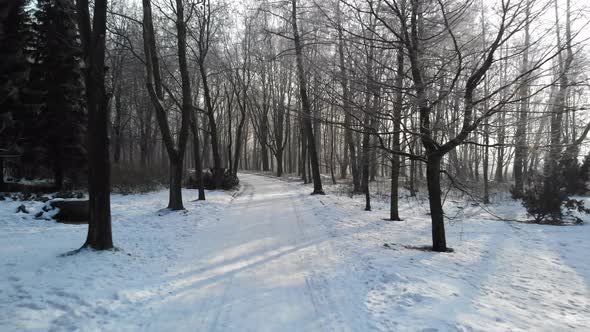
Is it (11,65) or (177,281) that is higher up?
(11,65)

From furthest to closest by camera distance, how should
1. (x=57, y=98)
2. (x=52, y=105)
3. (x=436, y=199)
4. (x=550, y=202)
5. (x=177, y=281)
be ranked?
(x=57, y=98) < (x=52, y=105) < (x=550, y=202) < (x=436, y=199) < (x=177, y=281)

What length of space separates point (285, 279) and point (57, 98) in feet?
51.3

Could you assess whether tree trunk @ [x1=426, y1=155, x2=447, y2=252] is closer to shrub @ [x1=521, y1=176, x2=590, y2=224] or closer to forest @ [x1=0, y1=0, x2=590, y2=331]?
forest @ [x1=0, y1=0, x2=590, y2=331]

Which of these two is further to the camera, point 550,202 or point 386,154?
point 550,202

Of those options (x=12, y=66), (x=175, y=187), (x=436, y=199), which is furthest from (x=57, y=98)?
(x=436, y=199)

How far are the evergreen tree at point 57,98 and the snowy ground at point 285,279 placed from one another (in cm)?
676

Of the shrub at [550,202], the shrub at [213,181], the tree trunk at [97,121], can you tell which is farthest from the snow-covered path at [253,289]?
the shrub at [213,181]

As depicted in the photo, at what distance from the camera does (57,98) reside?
1564 cm

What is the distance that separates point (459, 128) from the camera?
6.96 metres

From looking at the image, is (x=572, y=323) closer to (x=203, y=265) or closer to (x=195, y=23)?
(x=203, y=265)

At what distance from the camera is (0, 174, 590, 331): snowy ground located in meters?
3.99

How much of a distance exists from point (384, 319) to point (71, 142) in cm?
1668

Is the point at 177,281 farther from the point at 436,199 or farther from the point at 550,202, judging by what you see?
the point at 550,202

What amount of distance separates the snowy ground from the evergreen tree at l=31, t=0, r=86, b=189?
676 centimetres
